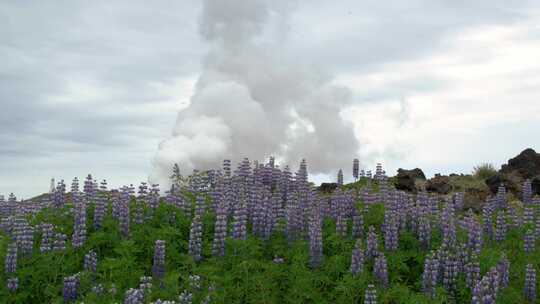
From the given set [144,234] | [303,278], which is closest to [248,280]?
[303,278]

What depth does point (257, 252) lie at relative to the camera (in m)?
11.5

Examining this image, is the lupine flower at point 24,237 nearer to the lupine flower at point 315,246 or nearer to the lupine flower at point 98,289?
the lupine flower at point 98,289

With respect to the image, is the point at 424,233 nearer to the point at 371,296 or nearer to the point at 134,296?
the point at 371,296

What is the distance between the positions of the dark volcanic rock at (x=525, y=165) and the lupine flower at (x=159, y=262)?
60.5 feet

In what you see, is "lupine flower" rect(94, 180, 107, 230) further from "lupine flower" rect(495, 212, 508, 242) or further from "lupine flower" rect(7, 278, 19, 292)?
"lupine flower" rect(495, 212, 508, 242)

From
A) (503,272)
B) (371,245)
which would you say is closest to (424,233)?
(371,245)

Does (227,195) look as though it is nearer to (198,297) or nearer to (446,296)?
(198,297)

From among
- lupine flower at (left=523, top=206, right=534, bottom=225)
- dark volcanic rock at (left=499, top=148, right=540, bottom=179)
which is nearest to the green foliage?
lupine flower at (left=523, top=206, right=534, bottom=225)

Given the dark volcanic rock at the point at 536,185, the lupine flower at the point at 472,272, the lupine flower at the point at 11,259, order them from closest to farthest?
the lupine flower at the point at 472,272
the lupine flower at the point at 11,259
the dark volcanic rock at the point at 536,185

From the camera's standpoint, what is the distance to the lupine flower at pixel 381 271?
35.1 ft

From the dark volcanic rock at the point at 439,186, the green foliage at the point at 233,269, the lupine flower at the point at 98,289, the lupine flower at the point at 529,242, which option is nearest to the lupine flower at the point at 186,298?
the green foliage at the point at 233,269

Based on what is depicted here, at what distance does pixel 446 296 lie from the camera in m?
11.0

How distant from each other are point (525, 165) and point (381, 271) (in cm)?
1787

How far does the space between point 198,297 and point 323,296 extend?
2113 mm
